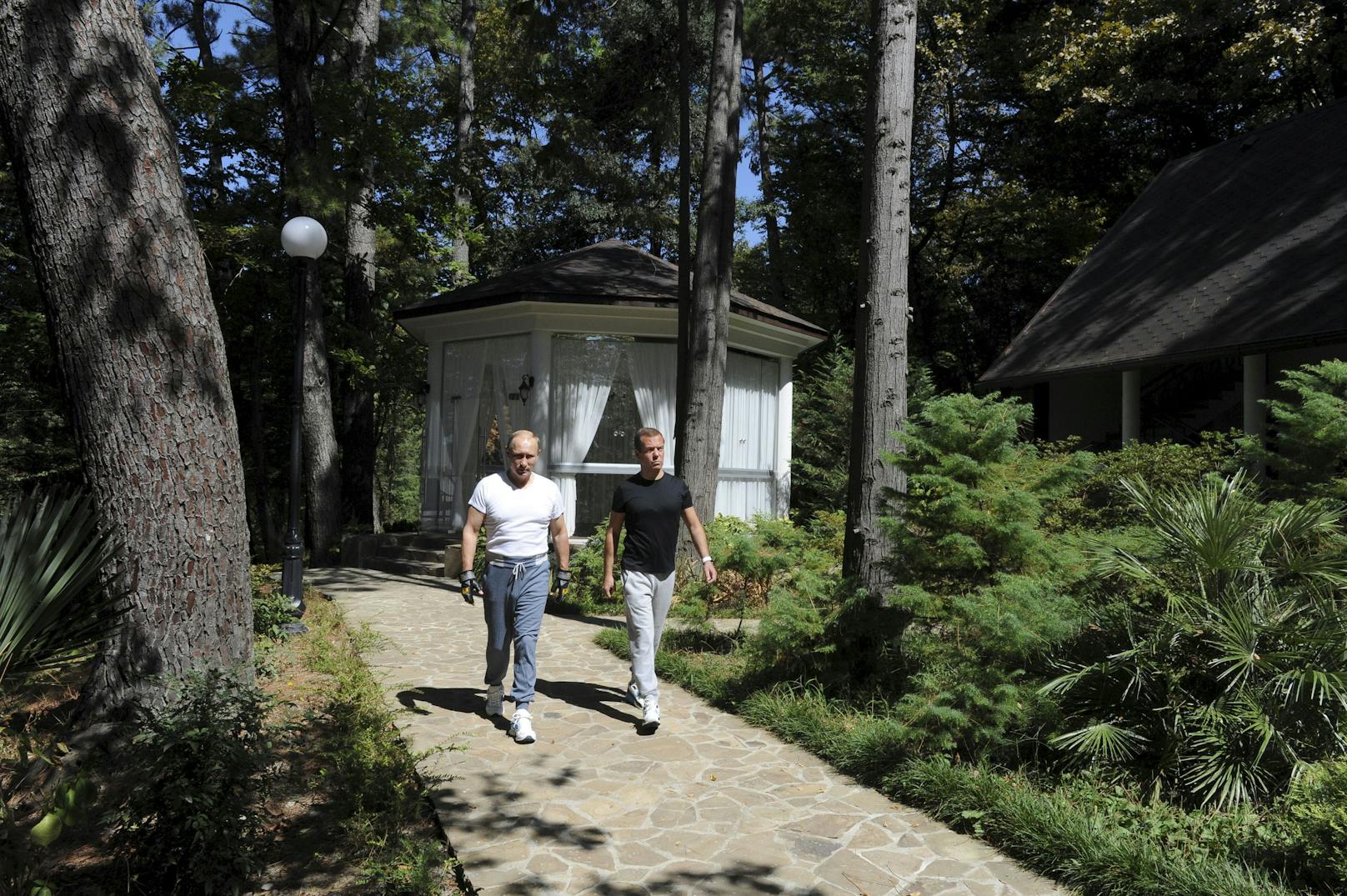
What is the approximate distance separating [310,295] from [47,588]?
13030 millimetres

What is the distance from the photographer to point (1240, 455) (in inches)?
326

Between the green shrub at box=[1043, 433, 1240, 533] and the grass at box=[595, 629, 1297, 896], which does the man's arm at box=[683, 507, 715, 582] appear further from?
the green shrub at box=[1043, 433, 1240, 533]

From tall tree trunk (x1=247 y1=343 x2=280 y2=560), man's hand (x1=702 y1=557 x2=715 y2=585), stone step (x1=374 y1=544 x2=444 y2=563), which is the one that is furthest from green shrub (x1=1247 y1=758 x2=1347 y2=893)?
tall tree trunk (x1=247 y1=343 x2=280 y2=560)

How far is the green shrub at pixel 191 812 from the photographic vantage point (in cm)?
357

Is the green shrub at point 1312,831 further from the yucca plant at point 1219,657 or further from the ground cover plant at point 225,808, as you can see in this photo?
the ground cover plant at point 225,808

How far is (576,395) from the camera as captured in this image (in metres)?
14.4

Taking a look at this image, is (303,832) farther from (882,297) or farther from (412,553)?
(412,553)

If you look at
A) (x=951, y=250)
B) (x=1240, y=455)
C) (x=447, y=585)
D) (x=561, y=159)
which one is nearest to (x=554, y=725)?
(x=1240, y=455)

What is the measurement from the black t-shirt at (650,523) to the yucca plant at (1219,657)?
2490 mm

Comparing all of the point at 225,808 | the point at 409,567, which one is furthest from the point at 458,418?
the point at 225,808

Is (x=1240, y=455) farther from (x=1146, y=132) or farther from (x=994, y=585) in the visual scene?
(x=1146, y=132)

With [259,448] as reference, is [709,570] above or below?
below

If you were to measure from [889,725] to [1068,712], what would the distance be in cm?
99

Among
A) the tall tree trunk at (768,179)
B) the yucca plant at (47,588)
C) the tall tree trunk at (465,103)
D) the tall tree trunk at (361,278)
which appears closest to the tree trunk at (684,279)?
the tall tree trunk at (361,278)
